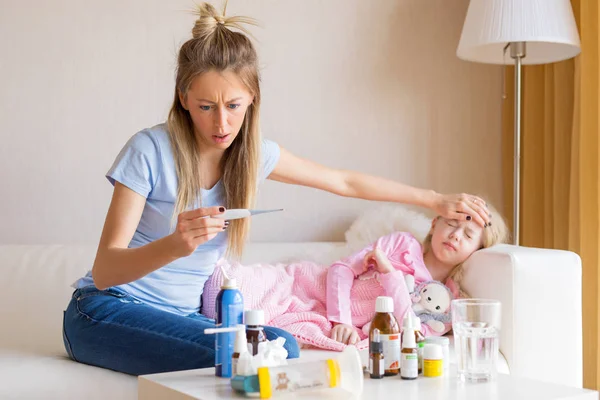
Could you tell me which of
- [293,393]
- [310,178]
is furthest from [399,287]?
[293,393]

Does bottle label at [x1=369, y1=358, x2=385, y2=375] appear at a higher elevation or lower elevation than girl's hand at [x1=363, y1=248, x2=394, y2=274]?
lower

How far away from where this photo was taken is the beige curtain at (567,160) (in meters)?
2.67

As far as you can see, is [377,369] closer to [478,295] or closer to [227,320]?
[227,320]

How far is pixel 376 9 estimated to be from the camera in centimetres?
302

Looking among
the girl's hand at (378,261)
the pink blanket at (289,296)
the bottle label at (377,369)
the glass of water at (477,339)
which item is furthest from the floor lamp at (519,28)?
the bottle label at (377,369)

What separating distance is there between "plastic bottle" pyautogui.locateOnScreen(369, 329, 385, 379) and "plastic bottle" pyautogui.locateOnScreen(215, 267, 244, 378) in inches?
9.2

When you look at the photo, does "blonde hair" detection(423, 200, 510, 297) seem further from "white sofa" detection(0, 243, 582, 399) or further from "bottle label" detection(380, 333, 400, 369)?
"bottle label" detection(380, 333, 400, 369)

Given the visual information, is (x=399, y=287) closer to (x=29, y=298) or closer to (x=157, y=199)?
(x=157, y=199)

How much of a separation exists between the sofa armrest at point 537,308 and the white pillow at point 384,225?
1.13 feet

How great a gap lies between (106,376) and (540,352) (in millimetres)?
1090

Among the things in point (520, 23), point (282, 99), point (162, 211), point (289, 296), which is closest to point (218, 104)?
point (162, 211)

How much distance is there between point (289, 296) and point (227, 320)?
35.6 inches

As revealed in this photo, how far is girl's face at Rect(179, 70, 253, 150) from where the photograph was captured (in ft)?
5.57

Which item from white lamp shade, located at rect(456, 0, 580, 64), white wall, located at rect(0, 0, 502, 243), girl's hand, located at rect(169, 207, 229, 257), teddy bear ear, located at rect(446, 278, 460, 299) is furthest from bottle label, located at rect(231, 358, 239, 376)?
white lamp shade, located at rect(456, 0, 580, 64)
